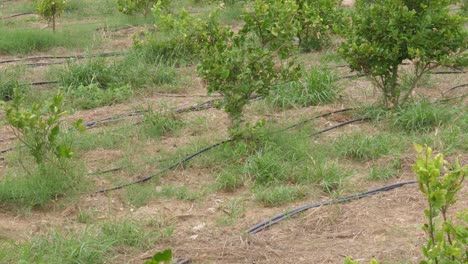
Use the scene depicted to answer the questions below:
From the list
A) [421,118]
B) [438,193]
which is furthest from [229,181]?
[438,193]

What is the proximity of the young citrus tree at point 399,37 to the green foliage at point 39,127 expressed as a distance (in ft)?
8.84

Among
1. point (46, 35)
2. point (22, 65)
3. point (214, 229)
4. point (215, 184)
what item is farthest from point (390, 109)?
point (46, 35)

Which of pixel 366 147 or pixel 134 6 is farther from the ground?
pixel 366 147

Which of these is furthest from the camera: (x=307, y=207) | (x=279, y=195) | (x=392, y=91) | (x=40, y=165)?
(x=392, y=91)

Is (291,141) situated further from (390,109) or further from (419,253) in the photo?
(419,253)

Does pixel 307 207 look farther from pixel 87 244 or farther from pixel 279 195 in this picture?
pixel 87 244

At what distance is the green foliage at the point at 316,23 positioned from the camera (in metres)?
8.94

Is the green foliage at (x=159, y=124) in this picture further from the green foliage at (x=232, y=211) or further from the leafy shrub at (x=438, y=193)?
the leafy shrub at (x=438, y=193)

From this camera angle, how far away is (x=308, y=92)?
24.8ft

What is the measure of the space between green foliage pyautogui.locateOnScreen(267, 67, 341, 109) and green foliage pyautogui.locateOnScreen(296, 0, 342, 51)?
1.21 metres

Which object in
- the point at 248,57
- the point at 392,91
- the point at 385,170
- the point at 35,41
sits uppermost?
the point at 248,57

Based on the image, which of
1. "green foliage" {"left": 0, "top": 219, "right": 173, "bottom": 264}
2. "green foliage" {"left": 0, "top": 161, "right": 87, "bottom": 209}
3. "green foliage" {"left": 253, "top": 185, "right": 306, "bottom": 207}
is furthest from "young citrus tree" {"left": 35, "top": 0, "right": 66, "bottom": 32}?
"green foliage" {"left": 0, "top": 219, "right": 173, "bottom": 264}

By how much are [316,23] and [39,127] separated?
4.15 meters

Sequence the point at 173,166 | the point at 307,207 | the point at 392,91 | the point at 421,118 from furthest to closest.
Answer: the point at 392,91, the point at 421,118, the point at 173,166, the point at 307,207
